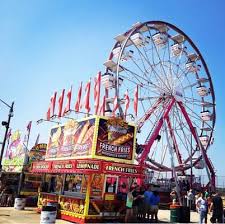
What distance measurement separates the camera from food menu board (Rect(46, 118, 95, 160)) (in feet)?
56.6

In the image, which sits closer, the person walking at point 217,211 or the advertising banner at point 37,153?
the person walking at point 217,211

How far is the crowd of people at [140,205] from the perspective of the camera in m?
16.3

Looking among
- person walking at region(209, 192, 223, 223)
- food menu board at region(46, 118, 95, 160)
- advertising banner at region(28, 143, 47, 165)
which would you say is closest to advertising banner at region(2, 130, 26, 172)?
advertising banner at region(28, 143, 47, 165)

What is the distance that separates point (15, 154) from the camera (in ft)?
100

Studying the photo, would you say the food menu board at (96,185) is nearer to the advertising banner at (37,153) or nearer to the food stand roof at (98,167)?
the food stand roof at (98,167)

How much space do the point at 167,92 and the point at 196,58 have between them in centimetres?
703

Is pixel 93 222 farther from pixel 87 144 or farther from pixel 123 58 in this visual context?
pixel 123 58

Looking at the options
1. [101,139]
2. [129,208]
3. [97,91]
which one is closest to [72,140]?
[101,139]

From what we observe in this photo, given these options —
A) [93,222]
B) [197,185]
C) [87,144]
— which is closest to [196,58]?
[197,185]

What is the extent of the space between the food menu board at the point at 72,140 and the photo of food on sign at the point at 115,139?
0.49 meters

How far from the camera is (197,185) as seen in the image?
3681 cm

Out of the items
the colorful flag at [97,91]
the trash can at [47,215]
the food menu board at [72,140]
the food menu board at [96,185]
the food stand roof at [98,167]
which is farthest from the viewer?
the colorful flag at [97,91]

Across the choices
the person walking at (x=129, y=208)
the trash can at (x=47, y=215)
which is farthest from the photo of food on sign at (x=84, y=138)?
the trash can at (x=47, y=215)

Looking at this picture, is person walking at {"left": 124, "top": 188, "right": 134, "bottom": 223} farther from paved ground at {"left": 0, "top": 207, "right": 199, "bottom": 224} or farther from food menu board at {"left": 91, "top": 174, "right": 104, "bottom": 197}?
paved ground at {"left": 0, "top": 207, "right": 199, "bottom": 224}
